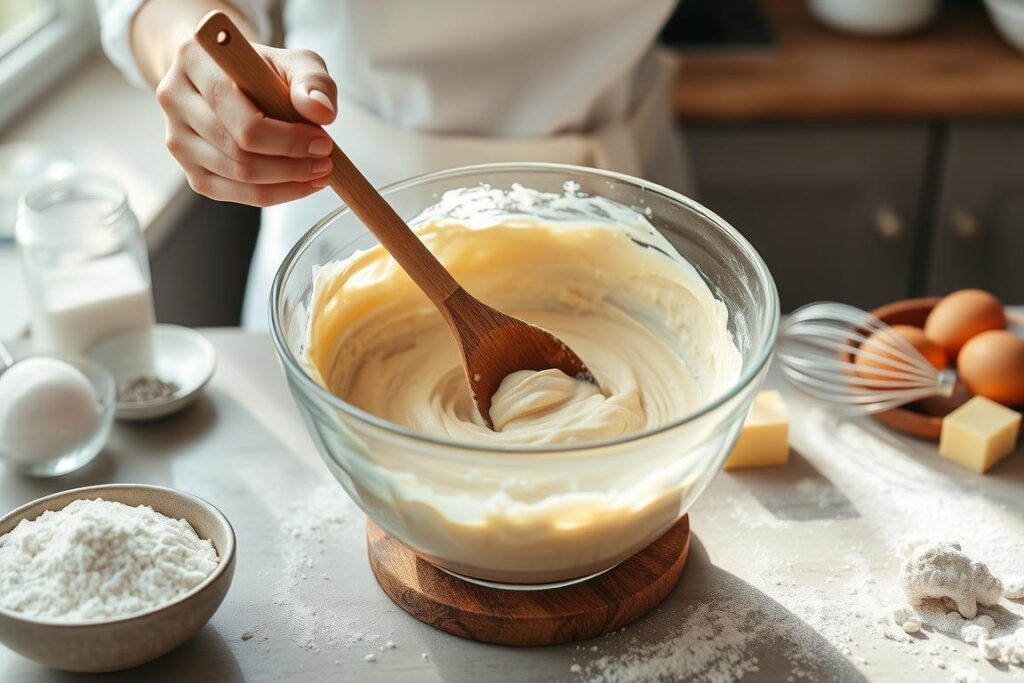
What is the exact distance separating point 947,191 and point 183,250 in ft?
4.44

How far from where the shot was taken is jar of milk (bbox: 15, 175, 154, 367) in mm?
1164

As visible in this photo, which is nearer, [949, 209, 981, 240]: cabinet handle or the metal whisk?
the metal whisk

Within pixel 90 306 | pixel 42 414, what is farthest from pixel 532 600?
pixel 90 306

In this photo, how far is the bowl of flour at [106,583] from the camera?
75cm

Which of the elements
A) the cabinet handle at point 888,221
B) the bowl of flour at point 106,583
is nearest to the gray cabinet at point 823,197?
the cabinet handle at point 888,221

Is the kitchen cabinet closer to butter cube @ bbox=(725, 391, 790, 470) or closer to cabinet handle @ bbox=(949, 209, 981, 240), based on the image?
cabinet handle @ bbox=(949, 209, 981, 240)

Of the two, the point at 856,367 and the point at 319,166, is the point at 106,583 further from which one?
the point at 856,367

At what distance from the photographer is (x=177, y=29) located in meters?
1.16

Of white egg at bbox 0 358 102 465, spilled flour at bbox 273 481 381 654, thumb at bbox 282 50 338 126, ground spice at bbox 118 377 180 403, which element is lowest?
spilled flour at bbox 273 481 381 654

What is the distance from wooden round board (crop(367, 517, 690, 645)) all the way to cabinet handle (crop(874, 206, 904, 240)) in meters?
1.34

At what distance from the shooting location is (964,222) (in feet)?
6.65

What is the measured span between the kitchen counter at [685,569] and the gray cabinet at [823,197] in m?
0.98

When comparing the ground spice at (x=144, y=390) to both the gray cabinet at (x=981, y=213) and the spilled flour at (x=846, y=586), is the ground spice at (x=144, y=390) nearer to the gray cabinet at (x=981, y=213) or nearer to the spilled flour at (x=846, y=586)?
the spilled flour at (x=846, y=586)

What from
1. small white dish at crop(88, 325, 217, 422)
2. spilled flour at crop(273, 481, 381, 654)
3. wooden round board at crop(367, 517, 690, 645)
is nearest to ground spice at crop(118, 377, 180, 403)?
small white dish at crop(88, 325, 217, 422)
